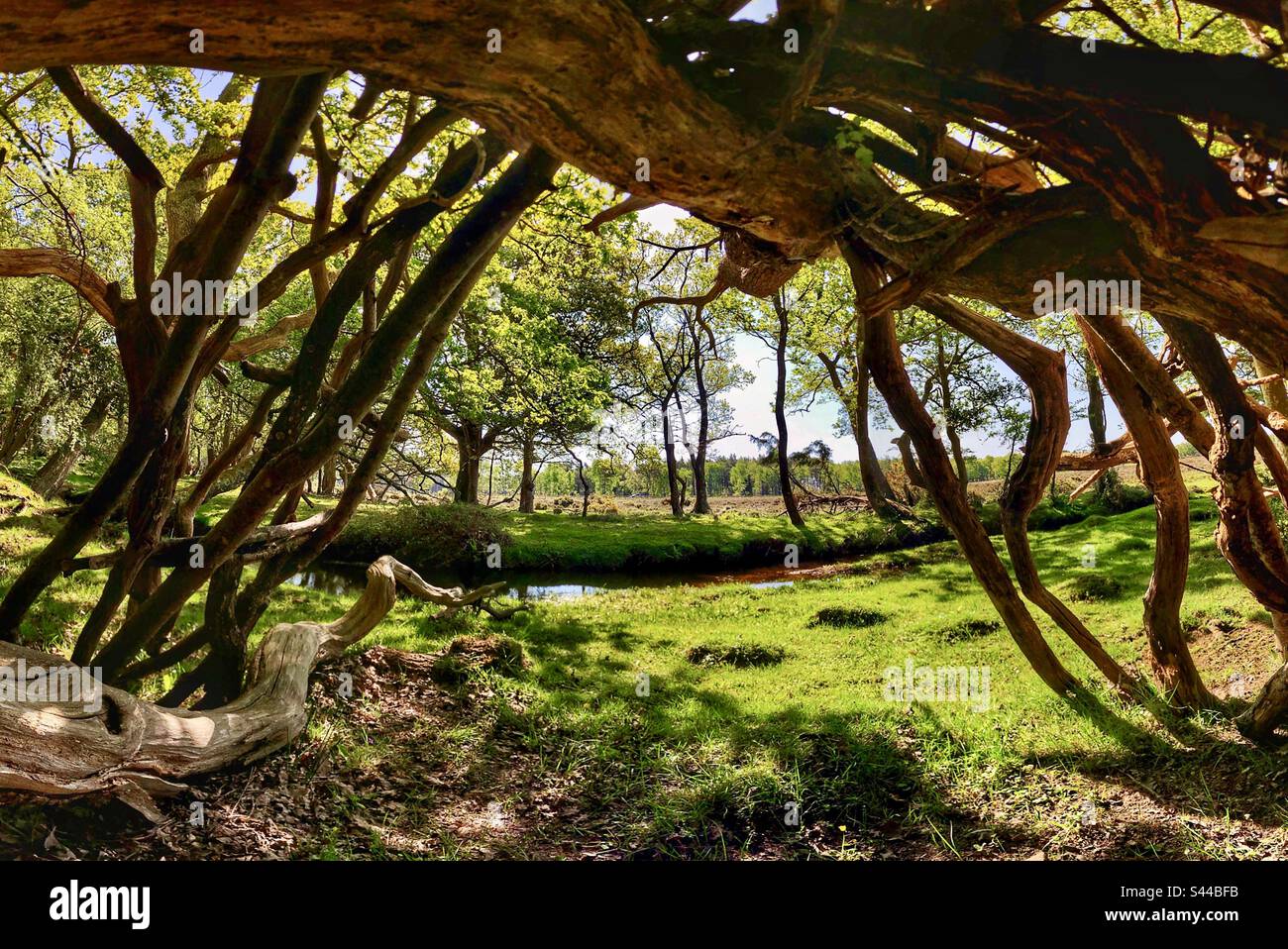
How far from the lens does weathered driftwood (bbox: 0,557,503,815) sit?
10.6 feet

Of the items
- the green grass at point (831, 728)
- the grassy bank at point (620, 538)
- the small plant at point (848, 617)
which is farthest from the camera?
the grassy bank at point (620, 538)

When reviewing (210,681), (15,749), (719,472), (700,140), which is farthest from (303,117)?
(719,472)

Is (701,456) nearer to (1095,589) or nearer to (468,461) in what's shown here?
(468,461)

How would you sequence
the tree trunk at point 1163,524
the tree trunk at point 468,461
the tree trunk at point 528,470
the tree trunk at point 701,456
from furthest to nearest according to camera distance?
1. the tree trunk at point 701,456
2. the tree trunk at point 528,470
3. the tree trunk at point 468,461
4. the tree trunk at point 1163,524

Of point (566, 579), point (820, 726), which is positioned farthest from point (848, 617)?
point (566, 579)

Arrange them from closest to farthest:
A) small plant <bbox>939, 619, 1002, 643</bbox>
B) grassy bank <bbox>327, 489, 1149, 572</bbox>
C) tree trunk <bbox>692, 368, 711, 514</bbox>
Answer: small plant <bbox>939, 619, 1002, 643</bbox> < grassy bank <bbox>327, 489, 1149, 572</bbox> < tree trunk <bbox>692, 368, 711, 514</bbox>

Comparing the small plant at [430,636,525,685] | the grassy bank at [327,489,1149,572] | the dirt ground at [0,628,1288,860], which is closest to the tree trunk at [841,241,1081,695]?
the dirt ground at [0,628,1288,860]

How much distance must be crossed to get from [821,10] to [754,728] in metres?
5.40

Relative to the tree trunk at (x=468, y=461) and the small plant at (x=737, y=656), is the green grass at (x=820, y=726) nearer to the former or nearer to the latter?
the small plant at (x=737, y=656)

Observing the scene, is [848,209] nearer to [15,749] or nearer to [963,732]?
[963,732]

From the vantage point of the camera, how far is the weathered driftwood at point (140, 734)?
127 inches

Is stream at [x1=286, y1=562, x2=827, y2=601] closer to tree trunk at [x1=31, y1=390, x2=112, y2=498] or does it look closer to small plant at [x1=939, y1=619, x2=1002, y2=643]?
small plant at [x1=939, y1=619, x2=1002, y2=643]

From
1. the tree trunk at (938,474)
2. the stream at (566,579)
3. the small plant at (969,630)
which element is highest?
the tree trunk at (938,474)

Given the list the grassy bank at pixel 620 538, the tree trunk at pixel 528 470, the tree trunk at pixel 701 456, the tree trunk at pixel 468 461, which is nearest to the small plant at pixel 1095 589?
the grassy bank at pixel 620 538
